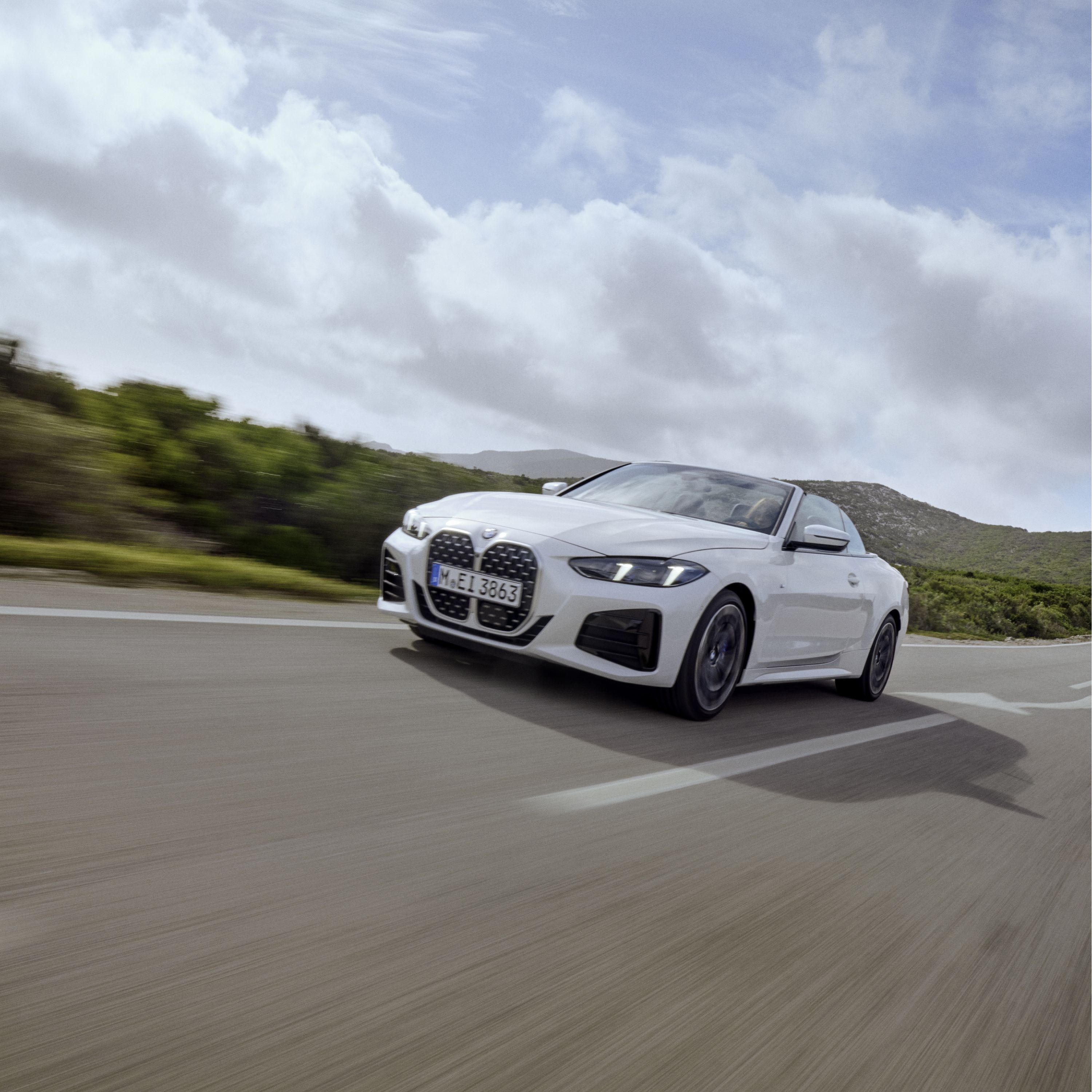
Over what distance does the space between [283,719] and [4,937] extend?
6.33 feet

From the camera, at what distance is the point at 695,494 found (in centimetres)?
641

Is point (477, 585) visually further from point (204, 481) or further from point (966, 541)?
point (966, 541)

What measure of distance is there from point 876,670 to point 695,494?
2483mm

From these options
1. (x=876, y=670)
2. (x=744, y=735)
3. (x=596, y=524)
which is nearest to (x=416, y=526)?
(x=596, y=524)

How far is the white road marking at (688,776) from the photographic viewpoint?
11.9 ft

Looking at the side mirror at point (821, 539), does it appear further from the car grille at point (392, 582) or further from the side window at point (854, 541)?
the car grille at point (392, 582)

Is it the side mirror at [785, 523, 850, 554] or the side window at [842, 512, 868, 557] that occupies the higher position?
the side window at [842, 512, 868, 557]

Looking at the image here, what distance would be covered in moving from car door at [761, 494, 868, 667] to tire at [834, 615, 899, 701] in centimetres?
38

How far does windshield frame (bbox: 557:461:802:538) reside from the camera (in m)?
6.03

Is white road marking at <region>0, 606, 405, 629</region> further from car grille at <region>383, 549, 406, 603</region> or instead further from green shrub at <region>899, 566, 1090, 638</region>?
green shrub at <region>899, 566, 1090, 638</region>

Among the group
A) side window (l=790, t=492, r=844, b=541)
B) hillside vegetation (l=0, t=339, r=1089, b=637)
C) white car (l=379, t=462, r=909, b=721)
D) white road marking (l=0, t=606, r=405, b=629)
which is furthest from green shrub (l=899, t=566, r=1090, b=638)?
white road marking (l=0, t=606, r=405, b=629)

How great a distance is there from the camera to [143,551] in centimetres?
795

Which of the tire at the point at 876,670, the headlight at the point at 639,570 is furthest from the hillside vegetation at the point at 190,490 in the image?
the headlight at the point at 639,570

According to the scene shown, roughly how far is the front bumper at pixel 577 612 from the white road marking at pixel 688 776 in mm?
598
